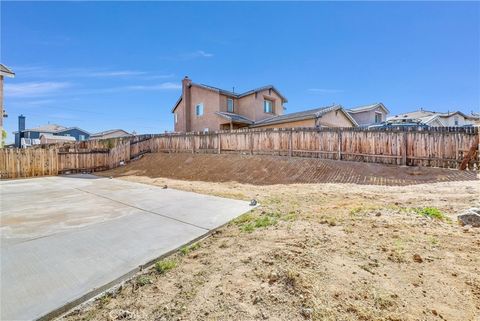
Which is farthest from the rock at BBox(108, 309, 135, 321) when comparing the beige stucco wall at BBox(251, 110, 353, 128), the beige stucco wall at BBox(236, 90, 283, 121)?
the beige stucco wall at BBox(236, 90, 283, 121)

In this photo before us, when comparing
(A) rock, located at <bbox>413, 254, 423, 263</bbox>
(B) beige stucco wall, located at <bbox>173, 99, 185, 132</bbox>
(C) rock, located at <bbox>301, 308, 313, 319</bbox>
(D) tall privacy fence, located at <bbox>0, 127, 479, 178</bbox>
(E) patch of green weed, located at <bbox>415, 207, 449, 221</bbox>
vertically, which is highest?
(B) beige stucco wall, located at <bbox>173, 99, 185, 132</bbox>

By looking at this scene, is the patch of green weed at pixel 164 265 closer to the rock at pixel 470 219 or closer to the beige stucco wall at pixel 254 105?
the rock at pixel 470 219

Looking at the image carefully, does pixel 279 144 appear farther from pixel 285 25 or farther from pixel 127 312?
pixel 127 312

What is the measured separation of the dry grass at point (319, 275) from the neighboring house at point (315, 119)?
13.3 meters

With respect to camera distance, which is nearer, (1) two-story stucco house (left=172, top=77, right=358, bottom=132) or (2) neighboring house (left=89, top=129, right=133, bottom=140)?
(1) two-story stucco house (left=172, top=77, right=358, bottom=132)

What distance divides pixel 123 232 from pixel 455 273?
14.5 ft

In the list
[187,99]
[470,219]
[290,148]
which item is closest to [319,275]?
[470,219]

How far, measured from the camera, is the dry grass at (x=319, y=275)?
6.11 feet

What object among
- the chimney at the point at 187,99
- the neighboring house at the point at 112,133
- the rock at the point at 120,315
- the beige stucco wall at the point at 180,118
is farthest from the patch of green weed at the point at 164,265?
the neighboring house at the point at 112,133

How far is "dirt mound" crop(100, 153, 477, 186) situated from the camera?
7.85 metres

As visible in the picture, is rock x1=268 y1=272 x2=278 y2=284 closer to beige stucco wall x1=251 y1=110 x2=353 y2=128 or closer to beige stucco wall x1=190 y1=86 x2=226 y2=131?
beige stucco wall x1=251 y1=110 x2=353 y2=128

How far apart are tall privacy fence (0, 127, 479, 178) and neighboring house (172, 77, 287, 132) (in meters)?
5.18

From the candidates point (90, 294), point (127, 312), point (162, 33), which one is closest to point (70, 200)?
point (90, 294)

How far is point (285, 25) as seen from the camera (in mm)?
13164
